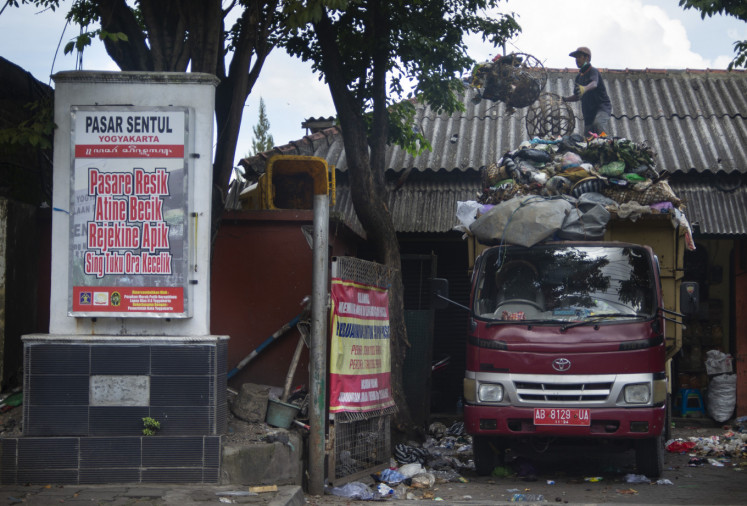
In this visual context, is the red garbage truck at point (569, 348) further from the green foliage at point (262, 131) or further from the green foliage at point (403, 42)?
the green foliage at point (262, 131)

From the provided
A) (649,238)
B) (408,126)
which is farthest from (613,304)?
(408,126)

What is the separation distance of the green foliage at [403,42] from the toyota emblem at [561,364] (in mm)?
3801

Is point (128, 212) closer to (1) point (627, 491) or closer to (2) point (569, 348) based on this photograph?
(2) point (569, 348)

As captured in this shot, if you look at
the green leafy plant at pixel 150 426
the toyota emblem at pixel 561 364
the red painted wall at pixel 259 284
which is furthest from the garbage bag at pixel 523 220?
the green leafy plant at pixel 150 426

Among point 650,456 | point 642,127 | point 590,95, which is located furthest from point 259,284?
point 642,127

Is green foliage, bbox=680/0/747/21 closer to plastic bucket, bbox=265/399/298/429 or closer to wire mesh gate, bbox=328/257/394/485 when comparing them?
wire mesh gate, bbox=328/257/394/485

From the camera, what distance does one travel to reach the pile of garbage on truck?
26.4 feet

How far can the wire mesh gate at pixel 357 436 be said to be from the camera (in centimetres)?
714

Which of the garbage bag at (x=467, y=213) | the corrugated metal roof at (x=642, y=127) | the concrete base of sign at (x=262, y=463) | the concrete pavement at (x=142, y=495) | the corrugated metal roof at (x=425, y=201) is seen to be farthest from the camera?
the corrugated metal roof at (x=642, y=127)

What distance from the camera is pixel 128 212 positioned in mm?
6359

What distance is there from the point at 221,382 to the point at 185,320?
57 cm

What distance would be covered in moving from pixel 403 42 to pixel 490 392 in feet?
13.7

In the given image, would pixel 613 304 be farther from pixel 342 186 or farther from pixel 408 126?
pixel 342 186

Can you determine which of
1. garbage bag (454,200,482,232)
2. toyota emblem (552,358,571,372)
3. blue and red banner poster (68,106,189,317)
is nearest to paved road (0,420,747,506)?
toyota emblem (552,358,571,372)
